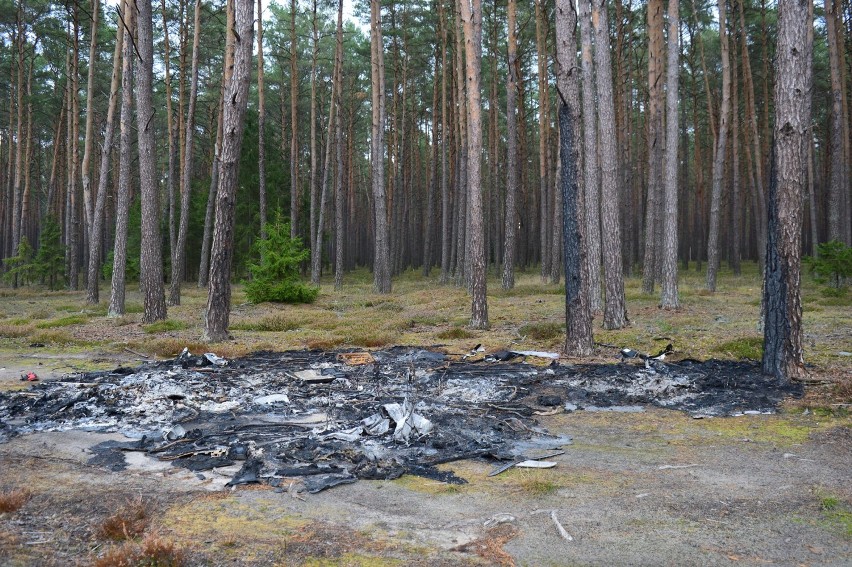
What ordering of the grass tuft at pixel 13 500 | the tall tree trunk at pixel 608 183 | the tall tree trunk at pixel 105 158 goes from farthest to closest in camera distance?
the tall tree trunk at pixel 105 158
the tall tree trunk at pixel 608 183
the grass tuft at pixel 13 500

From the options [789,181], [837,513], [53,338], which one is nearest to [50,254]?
[53,338]

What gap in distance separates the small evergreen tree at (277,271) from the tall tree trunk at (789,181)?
13184 mm

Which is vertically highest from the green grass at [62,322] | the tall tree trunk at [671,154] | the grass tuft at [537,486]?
the tall tree trunk at [671,154]

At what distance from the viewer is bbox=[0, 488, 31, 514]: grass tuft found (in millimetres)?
4012

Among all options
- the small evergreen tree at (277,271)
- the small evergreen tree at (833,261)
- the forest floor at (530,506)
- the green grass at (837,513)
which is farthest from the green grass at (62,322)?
the small evergreen tree at (833,261)

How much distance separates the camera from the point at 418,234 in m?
47.4

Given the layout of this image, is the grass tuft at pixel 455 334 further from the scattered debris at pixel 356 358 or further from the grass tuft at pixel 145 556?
the grass tuft at pixel 145 556

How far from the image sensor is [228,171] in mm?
11742

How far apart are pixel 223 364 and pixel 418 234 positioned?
126 ft

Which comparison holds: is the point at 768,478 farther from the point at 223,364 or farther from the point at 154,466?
the point at 223,364

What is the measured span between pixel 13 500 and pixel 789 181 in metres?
8.55

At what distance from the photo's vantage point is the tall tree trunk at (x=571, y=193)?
985 cm

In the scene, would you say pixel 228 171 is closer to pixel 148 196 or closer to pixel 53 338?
pixel 148 196

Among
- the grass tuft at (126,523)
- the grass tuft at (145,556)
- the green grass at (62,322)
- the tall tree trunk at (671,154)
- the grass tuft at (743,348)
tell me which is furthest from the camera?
the tall tree trunk at (671,154)
